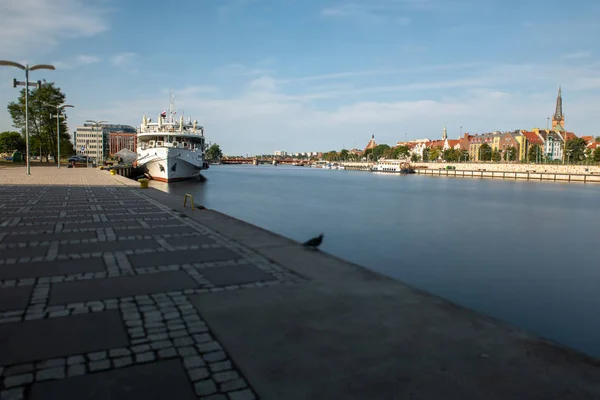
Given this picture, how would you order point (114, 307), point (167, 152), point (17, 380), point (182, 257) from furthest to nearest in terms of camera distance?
point (167, 152)
point (182, 257)
point (114, 307)
point (17, 380)

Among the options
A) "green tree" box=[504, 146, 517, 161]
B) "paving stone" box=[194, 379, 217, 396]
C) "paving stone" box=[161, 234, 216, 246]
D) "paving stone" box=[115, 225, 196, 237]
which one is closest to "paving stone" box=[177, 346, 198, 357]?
"paving stone" box=[194, 379, 217, 396]

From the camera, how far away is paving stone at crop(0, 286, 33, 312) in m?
6.42

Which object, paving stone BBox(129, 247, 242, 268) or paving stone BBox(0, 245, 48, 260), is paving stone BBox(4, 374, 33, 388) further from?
paving stone BBox(0, 245, 48, 260)

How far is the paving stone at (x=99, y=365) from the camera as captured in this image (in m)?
4.59

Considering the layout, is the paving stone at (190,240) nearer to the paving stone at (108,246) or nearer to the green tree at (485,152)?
the paving stone at (108,246)

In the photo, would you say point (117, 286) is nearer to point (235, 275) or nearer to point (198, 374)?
point (235, 275)

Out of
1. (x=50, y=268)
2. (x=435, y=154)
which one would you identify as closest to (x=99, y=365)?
(x=50, y=268)

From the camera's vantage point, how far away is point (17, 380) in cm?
433

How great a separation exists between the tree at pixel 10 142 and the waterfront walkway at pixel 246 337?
434 feet

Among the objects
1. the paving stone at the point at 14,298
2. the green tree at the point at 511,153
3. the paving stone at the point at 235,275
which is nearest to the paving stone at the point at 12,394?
the paving stone at the point at 14,298

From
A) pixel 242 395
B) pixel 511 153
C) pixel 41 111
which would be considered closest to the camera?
pixel 242 395

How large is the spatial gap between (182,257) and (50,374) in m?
5.44

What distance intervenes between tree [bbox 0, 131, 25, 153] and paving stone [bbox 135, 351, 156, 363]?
444 feet

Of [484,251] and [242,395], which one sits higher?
[242,395]
